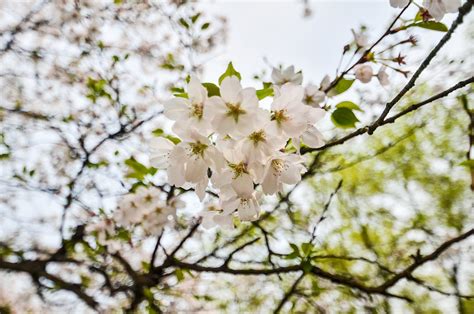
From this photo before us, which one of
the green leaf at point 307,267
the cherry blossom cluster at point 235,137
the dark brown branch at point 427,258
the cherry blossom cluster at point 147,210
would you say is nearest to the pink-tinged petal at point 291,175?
the cherry blossom cluster at point 235,137

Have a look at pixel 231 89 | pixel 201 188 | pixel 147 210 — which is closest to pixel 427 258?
pixel 201 188

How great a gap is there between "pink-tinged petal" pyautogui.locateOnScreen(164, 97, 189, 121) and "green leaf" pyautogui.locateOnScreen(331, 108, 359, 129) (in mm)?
717

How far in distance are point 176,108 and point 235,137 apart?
0.81 ft

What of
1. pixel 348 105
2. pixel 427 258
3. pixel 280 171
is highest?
pixel 348 105

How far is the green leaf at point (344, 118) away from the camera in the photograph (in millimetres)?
1579

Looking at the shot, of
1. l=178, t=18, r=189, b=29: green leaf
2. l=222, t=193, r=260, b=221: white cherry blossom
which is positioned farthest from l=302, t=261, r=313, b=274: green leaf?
l=178, t=18, r=189, b=29: green leaf

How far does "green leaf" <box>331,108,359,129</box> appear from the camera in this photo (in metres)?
1.58

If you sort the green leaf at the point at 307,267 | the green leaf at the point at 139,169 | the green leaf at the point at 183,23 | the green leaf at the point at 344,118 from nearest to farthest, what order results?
the green leaf at the point at 344,118
the green leaf at the point at 307,267
the green leaf at the point at 139,169
the green leaf at the point at 183,23

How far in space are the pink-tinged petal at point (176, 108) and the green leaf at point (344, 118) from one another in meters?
0.72

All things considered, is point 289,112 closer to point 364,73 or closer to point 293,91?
point 293,91

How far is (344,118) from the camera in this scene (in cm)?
159

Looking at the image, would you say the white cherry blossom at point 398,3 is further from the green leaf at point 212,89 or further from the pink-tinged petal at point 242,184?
the pink-tinged petal at point 242,184

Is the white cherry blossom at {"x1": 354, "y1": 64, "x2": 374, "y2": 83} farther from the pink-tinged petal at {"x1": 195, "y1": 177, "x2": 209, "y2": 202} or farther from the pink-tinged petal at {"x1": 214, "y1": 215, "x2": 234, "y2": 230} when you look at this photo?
the pink-tinged petal at {"x1": 195, "y1": 177, "x2": 209, "y2": 202}

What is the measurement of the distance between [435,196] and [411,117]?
2.14 meters
